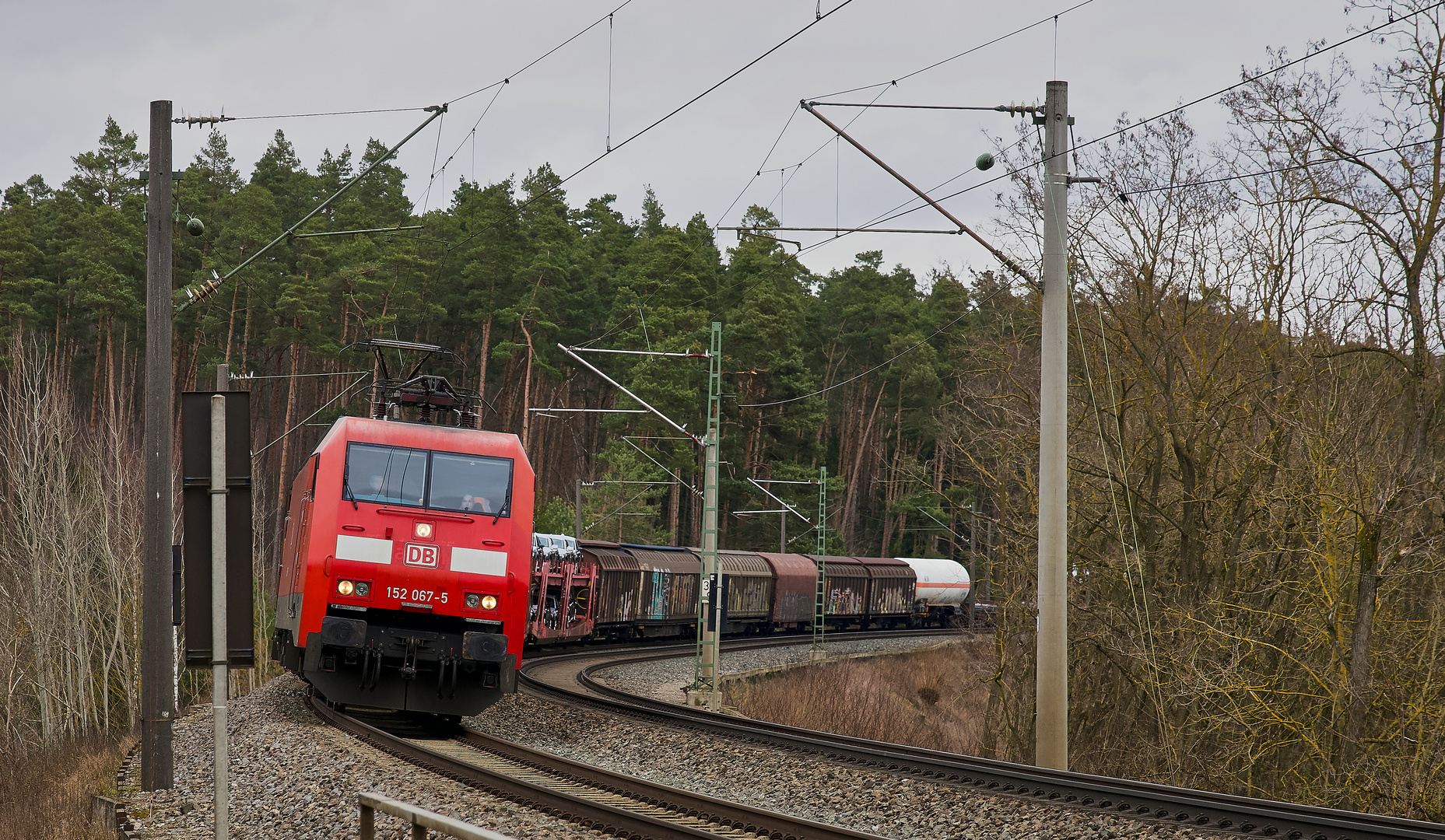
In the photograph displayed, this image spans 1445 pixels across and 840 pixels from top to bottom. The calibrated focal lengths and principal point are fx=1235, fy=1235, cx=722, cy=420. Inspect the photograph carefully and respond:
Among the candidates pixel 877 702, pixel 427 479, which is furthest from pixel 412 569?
pixel 877 702

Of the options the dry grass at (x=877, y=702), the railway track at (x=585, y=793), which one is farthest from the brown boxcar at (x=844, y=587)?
the railway track at (x=585, y=793)

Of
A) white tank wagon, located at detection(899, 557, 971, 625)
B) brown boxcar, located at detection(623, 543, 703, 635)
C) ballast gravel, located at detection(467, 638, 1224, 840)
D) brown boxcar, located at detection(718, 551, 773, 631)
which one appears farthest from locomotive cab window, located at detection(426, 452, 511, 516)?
white tank wagon, located at detection(899, 557, 971, 625)

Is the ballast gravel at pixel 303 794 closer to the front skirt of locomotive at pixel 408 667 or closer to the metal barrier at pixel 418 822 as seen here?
the front skirt of locomotive at pixel 408 667

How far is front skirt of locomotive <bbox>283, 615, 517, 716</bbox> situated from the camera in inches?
514

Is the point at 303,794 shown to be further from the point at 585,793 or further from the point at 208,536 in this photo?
the point at 208,536

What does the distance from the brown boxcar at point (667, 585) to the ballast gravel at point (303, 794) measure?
889 inches

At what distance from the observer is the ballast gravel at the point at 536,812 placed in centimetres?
898

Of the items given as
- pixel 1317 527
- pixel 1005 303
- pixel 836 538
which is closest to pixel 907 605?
pixel 836 538

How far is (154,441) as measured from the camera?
11.8 meters

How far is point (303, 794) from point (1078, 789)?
621 centimetres

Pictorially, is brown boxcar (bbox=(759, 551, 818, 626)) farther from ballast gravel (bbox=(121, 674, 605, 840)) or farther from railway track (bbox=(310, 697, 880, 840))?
ballast gravel (bbox=(121, 674, 605, 840))

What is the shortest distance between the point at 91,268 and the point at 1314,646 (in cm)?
4966

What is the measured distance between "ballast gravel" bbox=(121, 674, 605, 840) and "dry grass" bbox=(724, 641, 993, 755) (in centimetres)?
792

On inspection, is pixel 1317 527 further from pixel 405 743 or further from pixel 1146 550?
pixel 405 743
